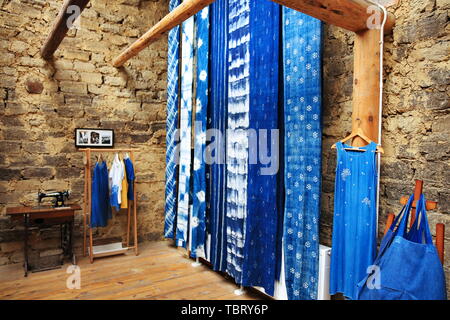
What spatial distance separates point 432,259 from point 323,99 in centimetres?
135

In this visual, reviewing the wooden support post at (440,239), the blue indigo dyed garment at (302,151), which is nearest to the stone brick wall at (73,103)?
the blue indigo dyed garment at (302,151)

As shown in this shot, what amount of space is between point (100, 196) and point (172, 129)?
123cm

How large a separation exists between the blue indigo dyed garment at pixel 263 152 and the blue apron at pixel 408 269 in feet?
3.28

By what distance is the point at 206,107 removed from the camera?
336cm

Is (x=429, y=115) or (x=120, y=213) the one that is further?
(x=120, y=213)

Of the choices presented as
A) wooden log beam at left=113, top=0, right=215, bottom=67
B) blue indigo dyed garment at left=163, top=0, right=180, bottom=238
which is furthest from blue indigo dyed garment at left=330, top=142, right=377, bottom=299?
blue indigo dyed garment at left=163, top=0, right=180, bottom=238

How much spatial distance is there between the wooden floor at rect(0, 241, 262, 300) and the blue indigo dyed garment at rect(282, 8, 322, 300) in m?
0.73

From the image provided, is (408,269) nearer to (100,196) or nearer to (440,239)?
(440,239)

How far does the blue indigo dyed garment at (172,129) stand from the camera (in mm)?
4035

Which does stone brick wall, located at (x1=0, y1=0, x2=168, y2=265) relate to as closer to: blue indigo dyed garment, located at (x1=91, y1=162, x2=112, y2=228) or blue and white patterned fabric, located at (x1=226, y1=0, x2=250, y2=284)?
blue indigo dyed garment, located at (x1=91, y1=162, x2=112, y2=228)

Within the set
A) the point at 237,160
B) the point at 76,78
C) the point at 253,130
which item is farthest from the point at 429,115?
the point at 76,78

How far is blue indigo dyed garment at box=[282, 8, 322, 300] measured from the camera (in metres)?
2.19

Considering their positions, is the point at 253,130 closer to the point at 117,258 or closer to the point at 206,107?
the point at 206,107

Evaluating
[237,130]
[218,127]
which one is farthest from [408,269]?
[218,127]
